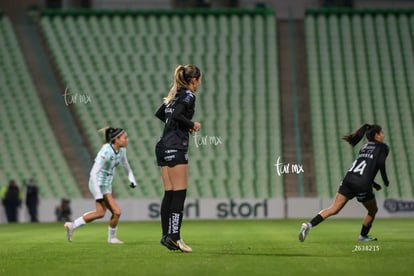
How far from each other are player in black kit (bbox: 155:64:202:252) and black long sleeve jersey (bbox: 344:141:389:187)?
327 cm

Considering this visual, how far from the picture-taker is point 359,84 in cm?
3575

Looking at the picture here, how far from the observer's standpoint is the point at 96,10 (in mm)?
38188

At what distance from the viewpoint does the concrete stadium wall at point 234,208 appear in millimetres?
29109

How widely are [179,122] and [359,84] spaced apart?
25.1 m

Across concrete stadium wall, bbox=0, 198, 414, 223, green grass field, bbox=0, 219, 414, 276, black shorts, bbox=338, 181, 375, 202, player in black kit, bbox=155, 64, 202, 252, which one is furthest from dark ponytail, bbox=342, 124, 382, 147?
concrete stadium wall, bbox=0, 198, 414, 223

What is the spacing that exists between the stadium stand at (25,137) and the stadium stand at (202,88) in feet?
4.60

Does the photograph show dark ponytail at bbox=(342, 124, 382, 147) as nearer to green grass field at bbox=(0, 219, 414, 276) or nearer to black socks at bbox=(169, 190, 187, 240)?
green grass field at bbox=(0, 219, 414, 276)

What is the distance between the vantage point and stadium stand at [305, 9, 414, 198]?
107 feet

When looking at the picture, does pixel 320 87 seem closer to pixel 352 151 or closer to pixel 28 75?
pixel 352 151

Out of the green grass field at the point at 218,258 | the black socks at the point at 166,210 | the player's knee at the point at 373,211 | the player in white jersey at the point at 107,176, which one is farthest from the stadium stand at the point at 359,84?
the black socks at the point at 166,210

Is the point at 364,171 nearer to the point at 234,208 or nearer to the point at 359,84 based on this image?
the point at 234,208

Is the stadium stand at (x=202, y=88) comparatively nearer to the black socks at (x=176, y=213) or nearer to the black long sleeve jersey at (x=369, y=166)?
the black long sleeve jersey at (x=369, y=166)

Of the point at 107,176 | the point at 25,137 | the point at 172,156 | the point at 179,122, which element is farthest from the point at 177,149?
the point at 25,137

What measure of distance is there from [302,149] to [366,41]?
6.85m
